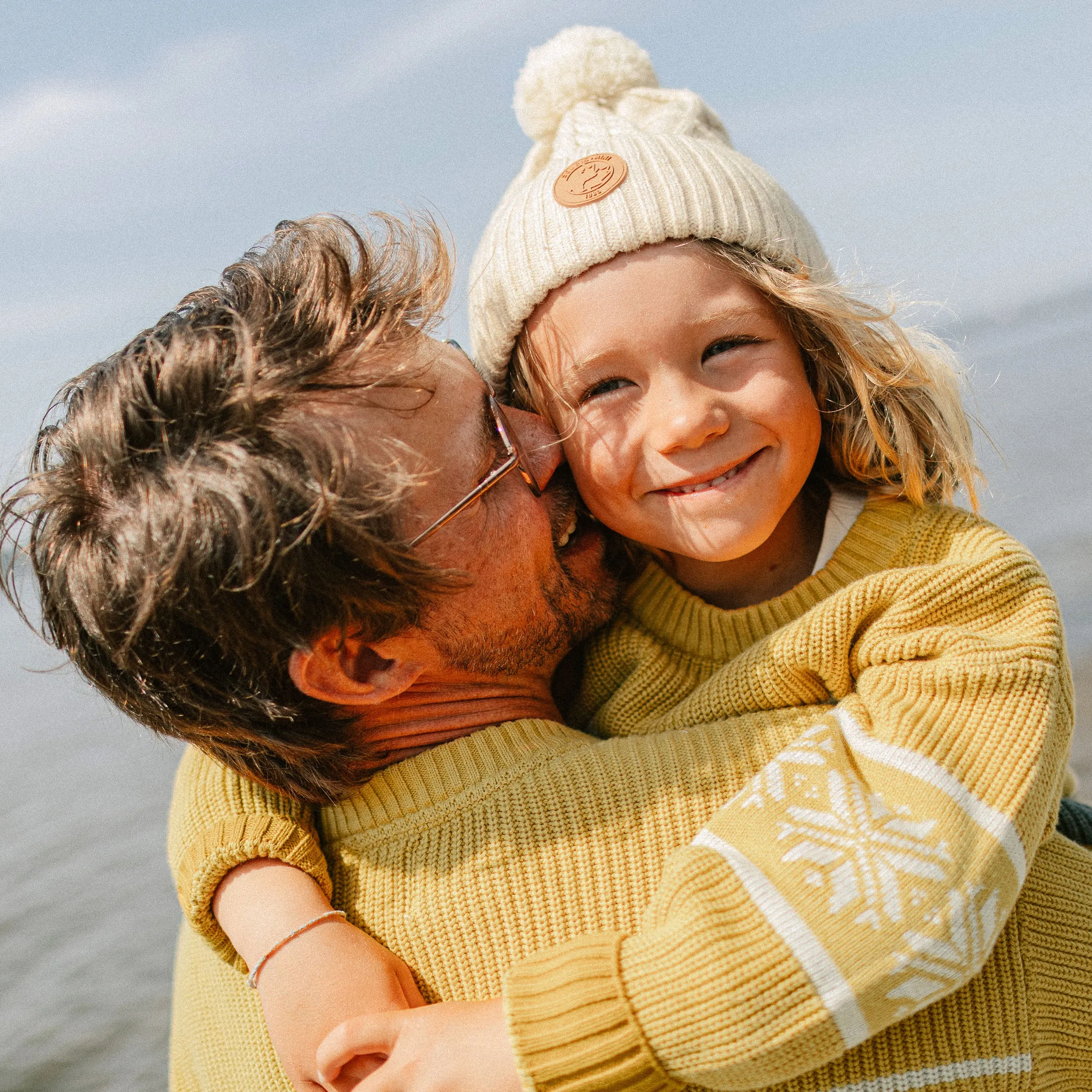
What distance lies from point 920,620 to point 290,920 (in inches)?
50.5

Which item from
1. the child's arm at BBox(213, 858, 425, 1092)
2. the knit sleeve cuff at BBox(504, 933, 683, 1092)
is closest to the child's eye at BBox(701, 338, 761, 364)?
the knit sleeve cuff at BBox(504, 933, 683, 1092)

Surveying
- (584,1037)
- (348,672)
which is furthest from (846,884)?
(348,672)

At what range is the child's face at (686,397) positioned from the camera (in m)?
2.13

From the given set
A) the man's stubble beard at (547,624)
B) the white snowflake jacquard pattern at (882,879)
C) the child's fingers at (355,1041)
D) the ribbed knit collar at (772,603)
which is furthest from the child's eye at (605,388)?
the child's fingers at (355,1041)

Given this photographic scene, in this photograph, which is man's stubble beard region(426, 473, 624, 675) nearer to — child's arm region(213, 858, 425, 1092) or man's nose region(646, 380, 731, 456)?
man's nose region(646, 380, 731, 456)

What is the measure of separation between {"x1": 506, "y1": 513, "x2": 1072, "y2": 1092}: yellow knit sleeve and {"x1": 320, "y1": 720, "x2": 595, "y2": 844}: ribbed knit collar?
401 millimetres

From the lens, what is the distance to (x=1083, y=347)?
1299 cm

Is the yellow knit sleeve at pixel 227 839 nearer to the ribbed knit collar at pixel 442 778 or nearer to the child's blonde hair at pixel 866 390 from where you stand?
the ribbed knit collar at pixel 442 778

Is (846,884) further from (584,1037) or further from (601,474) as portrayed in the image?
(601,474)

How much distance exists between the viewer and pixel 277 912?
6.16 ft

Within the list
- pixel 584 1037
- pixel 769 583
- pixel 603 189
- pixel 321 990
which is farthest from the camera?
pixel 769 583

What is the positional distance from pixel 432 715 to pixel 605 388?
0.81 m

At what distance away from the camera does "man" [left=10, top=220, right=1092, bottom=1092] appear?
61.1 inches

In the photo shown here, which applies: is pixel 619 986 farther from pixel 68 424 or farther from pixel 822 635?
pixel 68 424
